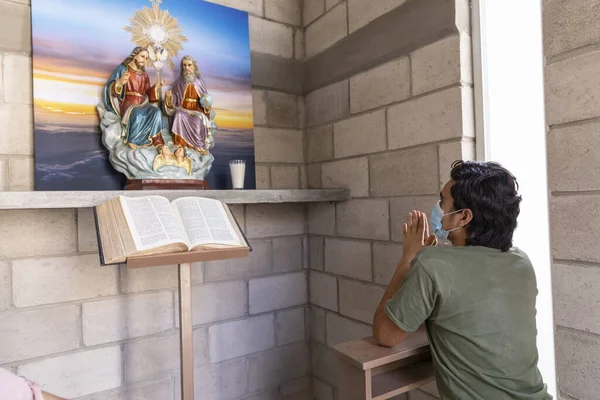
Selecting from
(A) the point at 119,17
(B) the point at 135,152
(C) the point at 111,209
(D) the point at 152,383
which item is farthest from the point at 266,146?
(D) the point at 152,383

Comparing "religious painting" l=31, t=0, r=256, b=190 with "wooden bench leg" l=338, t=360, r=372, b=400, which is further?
"religious painting" l=31, t=0, r=256, b=190

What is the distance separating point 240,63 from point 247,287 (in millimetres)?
1344

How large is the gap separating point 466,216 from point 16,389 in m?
1.41

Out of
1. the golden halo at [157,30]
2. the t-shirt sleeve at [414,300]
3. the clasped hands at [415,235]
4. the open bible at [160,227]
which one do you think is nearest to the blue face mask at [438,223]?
the clasped hands at [415,235]

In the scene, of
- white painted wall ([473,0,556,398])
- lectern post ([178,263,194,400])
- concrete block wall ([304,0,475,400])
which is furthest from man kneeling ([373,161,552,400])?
lectern post ([178,263,194,400])

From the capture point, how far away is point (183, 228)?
1461 millimetres

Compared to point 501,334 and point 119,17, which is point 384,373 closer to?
point 501,334

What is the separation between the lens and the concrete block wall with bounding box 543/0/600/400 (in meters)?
1.30

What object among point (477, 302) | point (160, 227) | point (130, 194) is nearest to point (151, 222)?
point (160, 227)

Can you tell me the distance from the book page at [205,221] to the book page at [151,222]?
0.05 meters

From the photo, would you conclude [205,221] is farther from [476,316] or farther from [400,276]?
[476,316]

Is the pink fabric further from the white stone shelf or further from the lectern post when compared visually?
the white stone shelf

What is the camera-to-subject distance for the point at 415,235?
140 centimetres

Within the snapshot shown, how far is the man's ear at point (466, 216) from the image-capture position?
122 centimetres
